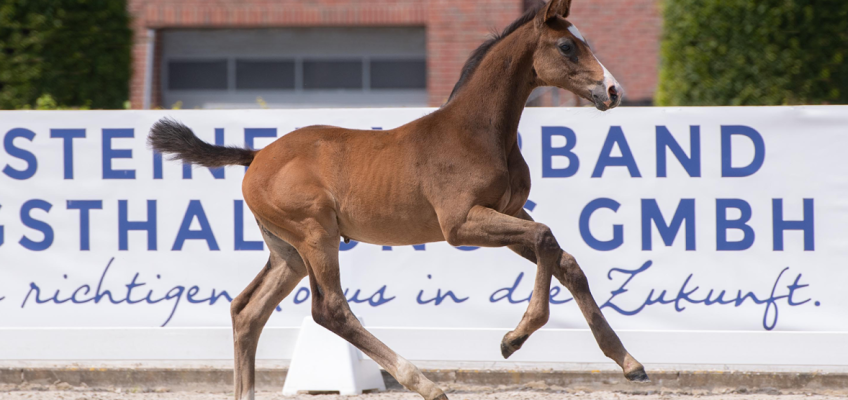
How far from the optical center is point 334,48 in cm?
1305

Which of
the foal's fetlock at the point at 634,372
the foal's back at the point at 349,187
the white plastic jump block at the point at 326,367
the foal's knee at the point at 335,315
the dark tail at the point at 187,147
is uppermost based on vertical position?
the dark tail at the point at 187,147

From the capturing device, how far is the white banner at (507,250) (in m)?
5.59

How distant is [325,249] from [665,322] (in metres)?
2.56

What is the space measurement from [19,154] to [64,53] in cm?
327

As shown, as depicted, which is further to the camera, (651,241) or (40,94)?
(40,94)

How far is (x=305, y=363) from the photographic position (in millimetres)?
5367

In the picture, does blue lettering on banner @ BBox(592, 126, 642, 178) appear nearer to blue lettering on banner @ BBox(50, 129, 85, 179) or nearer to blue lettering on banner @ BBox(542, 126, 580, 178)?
blue lettering on banner @ BBox(542, 126, 580, 178)

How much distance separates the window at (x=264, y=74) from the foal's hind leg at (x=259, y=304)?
912 centimetres

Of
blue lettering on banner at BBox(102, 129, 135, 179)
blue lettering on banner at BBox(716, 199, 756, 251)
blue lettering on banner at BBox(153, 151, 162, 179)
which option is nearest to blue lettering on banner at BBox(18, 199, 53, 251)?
blue lettering on banner at BBox(102, 129, 135, 179)

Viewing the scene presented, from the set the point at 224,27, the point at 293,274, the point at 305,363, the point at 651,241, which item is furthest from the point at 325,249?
the point at 224,27

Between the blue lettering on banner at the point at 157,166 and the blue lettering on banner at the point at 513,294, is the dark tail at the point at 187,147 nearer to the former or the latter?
the blue lettering on banner at the point at 157,166

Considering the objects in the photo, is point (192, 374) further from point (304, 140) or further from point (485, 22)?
point (485, 22)

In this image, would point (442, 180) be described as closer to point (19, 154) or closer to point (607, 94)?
point (607, 94)

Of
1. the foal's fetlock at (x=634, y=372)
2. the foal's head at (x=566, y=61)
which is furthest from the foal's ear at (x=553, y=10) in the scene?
the foal's fetlock at (x=634, y=372)
